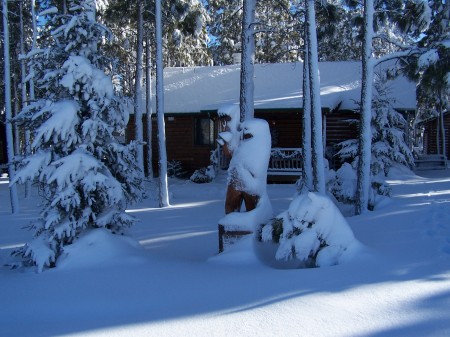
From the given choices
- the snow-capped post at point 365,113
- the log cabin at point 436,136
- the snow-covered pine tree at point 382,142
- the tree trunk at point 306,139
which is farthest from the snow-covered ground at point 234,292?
the log cabin at point 436,136

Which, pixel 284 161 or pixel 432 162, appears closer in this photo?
pixel 284 161

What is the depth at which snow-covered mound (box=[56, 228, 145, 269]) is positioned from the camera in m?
5.36

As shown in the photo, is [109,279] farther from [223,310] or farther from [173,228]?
[173,228]

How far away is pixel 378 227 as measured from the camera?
22.2 ft

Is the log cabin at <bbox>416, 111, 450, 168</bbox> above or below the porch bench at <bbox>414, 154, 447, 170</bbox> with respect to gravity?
above

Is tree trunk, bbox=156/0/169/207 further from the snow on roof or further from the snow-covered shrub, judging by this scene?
the snow-covered shrub

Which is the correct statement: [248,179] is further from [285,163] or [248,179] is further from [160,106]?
[285,163]

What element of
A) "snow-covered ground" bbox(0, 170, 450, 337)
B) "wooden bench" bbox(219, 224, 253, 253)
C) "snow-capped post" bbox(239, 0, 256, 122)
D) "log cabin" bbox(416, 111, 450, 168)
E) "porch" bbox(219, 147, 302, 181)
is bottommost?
"snow-covered ground" bbox(0, 170, 450, 337)

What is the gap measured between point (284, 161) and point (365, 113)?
7.84 metres

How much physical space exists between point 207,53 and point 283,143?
1649 cm

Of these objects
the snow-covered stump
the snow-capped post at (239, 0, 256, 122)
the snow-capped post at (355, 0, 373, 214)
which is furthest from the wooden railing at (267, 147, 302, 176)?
the snow-covered stump

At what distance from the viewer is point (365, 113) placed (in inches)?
364

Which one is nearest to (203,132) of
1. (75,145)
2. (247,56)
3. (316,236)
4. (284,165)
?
(284,165)

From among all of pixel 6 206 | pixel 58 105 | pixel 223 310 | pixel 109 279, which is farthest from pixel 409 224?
pixel 6 206
